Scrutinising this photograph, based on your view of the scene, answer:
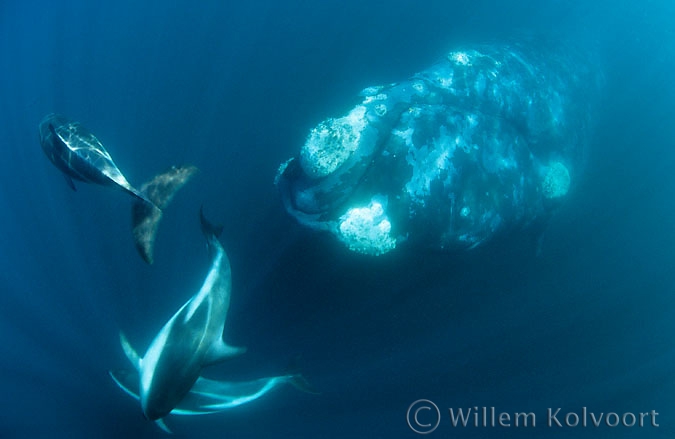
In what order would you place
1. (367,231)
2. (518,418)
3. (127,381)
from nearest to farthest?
(367,231)
(127,381)
(518,418)

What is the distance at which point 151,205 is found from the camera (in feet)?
18.5

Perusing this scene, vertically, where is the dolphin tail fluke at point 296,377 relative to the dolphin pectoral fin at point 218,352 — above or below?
above

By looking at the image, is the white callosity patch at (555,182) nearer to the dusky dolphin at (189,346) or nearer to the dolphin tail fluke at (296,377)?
the dolphin tail fluke at (296,377)

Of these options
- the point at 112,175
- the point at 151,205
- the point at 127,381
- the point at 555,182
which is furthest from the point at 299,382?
the point at 555,182

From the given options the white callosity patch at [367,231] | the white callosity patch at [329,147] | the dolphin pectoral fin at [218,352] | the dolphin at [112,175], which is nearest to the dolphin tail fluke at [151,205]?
the dolphin at [112,175]

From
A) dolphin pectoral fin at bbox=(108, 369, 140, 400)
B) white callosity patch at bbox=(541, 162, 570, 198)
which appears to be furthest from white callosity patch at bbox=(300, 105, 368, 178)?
dolphin pectoral fin at bbox=(108, 369, 140, 400)

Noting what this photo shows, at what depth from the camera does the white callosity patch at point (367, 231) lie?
5.89 metres

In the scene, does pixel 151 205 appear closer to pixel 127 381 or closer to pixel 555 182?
pixel 127 381

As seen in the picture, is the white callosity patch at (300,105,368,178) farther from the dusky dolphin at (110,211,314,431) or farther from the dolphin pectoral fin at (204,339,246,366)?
the dolphin pectoral fin at (204,339,246,366)

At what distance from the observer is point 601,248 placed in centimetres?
1120

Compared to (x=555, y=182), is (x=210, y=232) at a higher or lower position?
lower

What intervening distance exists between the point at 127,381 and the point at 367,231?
5.28m

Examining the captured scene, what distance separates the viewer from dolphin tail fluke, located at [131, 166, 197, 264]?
559cm

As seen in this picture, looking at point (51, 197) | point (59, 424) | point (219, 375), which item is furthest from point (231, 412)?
point (51, 197)
